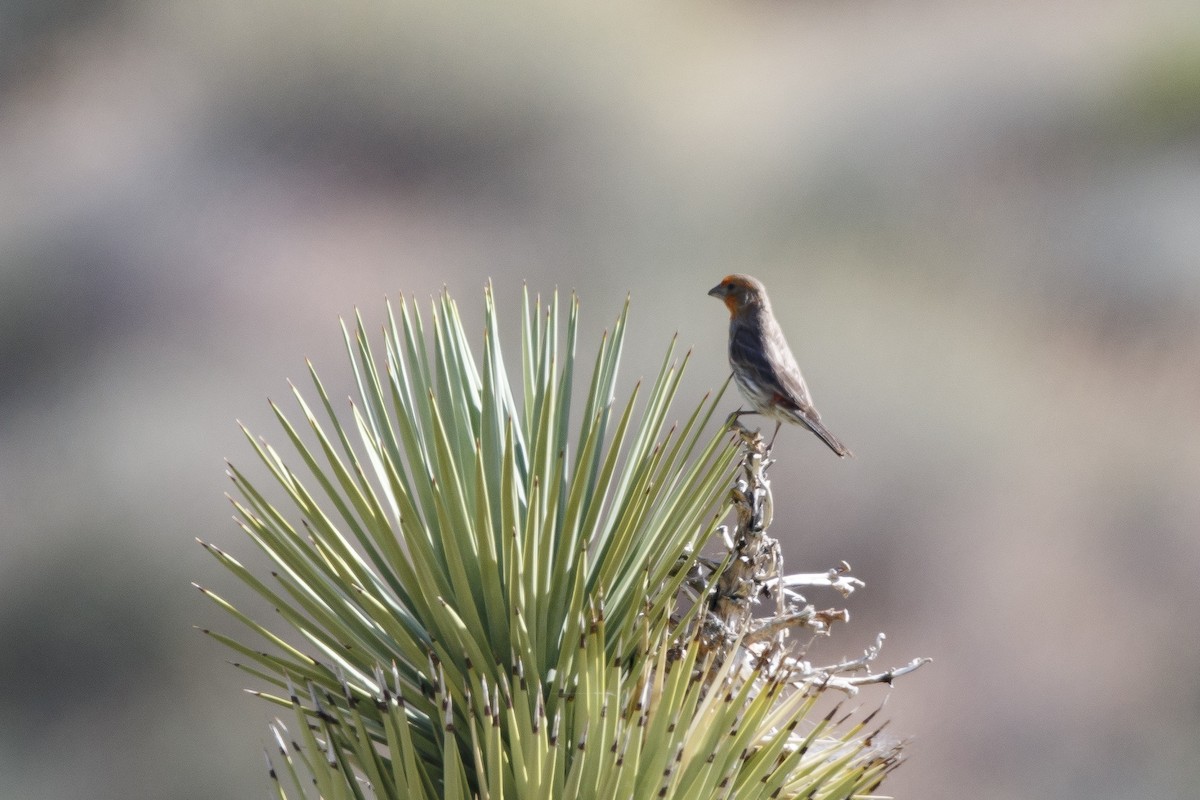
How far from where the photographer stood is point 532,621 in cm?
219

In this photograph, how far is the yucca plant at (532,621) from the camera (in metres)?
1.93

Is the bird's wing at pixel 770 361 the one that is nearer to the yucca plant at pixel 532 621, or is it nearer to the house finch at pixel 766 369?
the house finch at pixel 766 369

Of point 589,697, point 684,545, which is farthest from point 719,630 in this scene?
point 589,697

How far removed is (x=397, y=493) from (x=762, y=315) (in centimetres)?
342

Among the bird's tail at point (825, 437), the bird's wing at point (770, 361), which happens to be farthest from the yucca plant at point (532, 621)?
the bird's wing at point (770, 361)

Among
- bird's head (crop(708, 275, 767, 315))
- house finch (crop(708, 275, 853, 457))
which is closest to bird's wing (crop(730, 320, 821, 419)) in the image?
house finch (crop(708, 275, 853, 457))

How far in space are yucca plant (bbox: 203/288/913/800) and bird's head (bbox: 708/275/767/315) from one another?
280 centimetres

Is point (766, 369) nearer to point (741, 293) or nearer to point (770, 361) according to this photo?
point (770, 361)

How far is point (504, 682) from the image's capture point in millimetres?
1944

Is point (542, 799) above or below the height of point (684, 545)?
below

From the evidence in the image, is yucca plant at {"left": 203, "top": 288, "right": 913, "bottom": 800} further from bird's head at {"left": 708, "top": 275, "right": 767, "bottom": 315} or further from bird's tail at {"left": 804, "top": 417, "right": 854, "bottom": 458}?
bird's head at {"left": 708, "top": 275, "right": 767, "bottom": 315}

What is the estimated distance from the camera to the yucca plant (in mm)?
1929

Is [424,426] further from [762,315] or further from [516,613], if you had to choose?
[762,315]

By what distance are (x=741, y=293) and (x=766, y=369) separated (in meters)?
0.74
